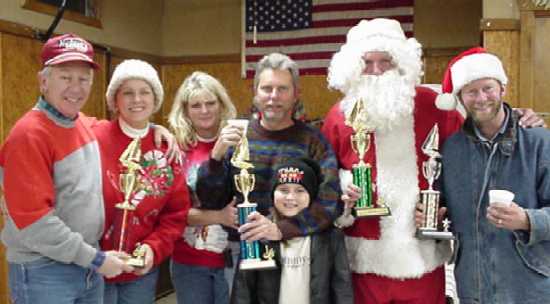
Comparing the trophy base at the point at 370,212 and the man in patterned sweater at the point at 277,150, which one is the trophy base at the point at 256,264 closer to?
the man in patterned sweater at the point at 277,150

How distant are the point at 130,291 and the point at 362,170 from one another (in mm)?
1189

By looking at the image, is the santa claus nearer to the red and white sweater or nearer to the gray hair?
the red and white sweater

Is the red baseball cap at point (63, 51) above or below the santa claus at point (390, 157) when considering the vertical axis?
above

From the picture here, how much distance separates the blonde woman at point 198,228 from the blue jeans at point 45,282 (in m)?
0.71

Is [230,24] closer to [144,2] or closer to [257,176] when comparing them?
[144,2]

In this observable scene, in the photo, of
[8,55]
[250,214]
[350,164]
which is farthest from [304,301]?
[8,55]

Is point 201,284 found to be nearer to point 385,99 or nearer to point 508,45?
point 385,99

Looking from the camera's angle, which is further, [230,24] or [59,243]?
[230,24]

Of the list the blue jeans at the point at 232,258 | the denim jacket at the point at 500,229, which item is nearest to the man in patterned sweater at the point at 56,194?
the blue jeans at the point at 232,258

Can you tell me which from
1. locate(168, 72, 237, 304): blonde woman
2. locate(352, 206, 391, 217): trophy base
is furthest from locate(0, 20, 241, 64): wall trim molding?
locate(352, 206, 391, 217): trophy base

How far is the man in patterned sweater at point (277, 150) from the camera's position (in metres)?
2.53

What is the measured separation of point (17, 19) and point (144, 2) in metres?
2.10

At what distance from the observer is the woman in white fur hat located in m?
2.55

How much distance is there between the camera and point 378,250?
108 inches
